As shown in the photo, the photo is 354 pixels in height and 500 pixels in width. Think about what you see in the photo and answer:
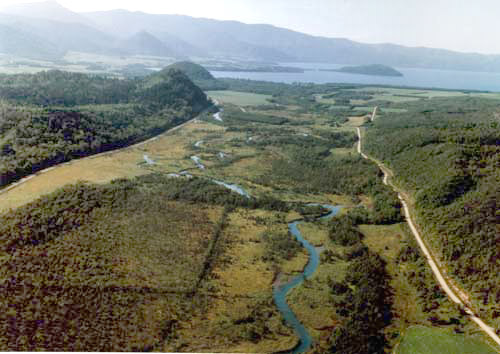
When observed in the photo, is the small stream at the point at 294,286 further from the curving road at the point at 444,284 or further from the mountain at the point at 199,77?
the mountain at the point at 199,77

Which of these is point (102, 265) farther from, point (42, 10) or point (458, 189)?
point (42, 10)

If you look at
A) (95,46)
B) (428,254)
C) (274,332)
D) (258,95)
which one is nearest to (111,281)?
(274,332)

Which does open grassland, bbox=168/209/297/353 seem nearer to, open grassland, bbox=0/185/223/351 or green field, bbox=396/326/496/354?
open grassland, bbox=0/185/223/351

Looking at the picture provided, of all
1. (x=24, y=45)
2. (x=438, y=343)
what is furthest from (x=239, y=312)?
(x=24, y=45)

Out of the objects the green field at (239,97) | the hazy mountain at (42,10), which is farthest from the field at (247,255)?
the hazy mountain at (42,10)

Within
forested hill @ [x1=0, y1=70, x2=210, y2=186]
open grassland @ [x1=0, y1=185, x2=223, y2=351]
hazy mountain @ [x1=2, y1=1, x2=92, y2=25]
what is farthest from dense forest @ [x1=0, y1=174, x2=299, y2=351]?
hazy mountain @ [x1=2, y1=1, x2=92, y2=25]
